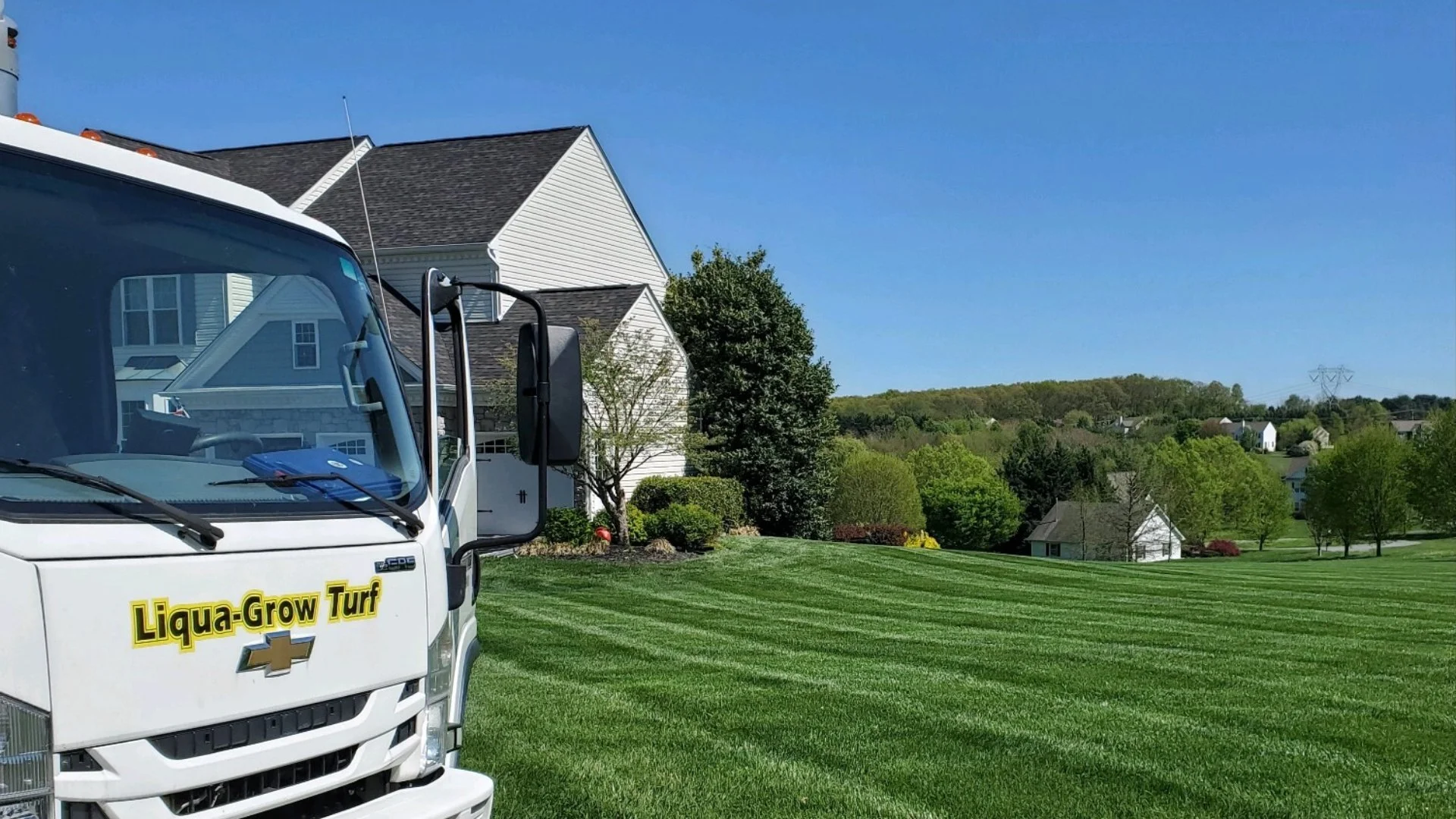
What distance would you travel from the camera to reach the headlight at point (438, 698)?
350 cm

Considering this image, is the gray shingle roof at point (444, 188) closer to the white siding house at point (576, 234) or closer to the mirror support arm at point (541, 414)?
the white siding house at point (576, 234)

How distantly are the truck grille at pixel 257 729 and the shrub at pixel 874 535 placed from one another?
2481 centimetres

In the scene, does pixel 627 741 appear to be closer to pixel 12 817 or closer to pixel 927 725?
pixel 927 725

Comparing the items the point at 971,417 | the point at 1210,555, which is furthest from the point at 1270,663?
the point at 971,417

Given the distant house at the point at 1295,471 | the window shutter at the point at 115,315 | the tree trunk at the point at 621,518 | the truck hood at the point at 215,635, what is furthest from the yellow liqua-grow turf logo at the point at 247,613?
the distant house at the point at 1295,471

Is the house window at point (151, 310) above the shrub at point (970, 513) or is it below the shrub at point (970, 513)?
above

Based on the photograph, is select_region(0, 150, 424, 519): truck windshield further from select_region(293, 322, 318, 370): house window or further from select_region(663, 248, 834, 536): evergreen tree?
select_region(663, 248, 834, 536): evergreen tree

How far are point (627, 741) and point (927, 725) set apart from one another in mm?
1850

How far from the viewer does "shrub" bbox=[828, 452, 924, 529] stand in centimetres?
4128

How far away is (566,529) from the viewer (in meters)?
19.6

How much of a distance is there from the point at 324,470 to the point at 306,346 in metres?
0.56

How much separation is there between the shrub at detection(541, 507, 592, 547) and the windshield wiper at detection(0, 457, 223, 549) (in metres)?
16.9

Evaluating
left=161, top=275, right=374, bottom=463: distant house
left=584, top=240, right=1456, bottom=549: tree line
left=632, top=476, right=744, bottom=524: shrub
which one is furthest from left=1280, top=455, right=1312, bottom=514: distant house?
left=161, top=275, right=374, bottom=463: distant house

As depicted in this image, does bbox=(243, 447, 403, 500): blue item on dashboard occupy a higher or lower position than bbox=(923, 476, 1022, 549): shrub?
higher
